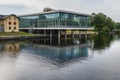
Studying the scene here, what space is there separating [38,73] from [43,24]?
3262 inches

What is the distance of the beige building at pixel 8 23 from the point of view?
99.6 meters

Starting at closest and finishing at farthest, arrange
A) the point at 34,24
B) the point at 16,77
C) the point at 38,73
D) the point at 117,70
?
the point at 16,77 < the point at 38,73 < the point at 117,70 < the point at 34,24

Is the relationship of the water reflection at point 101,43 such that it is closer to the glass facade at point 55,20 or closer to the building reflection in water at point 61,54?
the building reflection in water at point 61,54

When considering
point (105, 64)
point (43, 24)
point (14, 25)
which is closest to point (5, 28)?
point (14, 25)

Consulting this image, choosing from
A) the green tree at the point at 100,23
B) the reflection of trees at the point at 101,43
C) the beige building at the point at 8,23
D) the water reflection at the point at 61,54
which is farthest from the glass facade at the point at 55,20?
the water reflection at the point at 61,54

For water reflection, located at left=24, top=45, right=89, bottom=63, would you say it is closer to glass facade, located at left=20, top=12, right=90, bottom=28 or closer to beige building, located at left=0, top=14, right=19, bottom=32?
glass facade, located at left=20, top=12, right=90, bottom=28

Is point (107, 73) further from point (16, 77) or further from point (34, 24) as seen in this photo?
point (34, 24)

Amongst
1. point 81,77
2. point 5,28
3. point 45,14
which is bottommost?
point 81,77

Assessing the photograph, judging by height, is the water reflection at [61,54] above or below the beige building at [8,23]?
below

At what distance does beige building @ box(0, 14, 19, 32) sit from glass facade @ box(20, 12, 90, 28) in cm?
1420

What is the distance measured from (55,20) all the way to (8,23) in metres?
21.9

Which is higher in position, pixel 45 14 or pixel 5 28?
pixel 45 14

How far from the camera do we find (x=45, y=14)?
10856 cm

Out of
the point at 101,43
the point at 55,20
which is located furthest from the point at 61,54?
the point at 55,20
